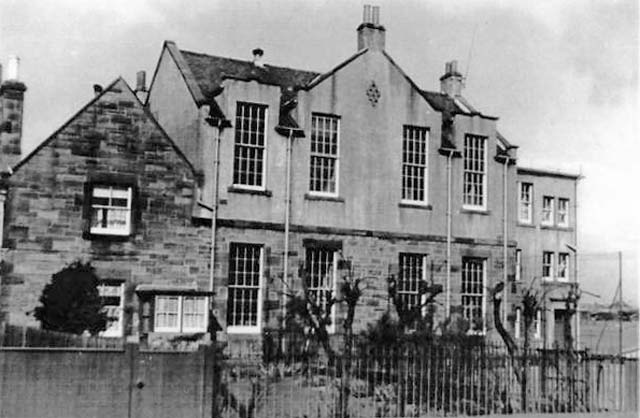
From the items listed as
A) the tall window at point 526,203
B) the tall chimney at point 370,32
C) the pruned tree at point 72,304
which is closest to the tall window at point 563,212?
the tall window at point 526,203

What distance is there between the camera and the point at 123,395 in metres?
16.8

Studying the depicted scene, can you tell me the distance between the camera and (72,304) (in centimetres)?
2630

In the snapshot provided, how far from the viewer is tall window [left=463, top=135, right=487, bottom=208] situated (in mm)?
34781

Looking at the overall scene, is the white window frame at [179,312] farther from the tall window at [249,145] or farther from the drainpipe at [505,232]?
the drainpipe at [505,232]

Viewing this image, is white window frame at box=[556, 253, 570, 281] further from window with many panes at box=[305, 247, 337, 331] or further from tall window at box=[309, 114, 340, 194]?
tall window at box=[309, 114, 340, 194]

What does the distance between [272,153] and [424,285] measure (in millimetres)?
7615

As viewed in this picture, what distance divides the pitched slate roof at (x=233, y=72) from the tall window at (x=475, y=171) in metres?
7.50

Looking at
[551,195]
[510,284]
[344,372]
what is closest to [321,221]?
[510,284]

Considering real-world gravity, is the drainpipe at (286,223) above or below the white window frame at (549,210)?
Answer: below

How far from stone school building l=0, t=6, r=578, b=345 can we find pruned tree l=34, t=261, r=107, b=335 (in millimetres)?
365

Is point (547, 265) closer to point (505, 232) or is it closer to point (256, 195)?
point (505, 232)

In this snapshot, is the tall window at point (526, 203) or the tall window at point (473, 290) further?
the tall window at point (526, 203)

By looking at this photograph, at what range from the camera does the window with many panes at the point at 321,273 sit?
31.0 metres

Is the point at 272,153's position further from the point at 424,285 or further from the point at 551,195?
the point at 551,195
